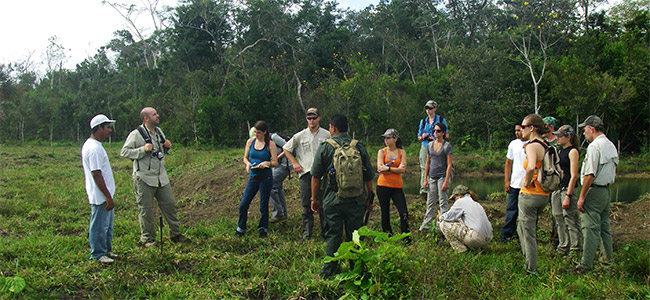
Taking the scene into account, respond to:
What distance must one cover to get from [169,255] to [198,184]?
514 centimetres

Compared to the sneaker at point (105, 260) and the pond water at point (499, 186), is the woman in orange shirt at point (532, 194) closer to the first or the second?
the sneaker at point (105, 260)

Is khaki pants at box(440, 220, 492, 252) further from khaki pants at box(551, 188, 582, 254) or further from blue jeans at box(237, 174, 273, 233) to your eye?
blue jeans at box(237, 174, 273, 233)

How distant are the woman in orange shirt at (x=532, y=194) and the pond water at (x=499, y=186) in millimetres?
7741

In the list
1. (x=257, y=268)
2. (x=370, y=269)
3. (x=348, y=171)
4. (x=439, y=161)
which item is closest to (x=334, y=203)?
(x=348, y=171)

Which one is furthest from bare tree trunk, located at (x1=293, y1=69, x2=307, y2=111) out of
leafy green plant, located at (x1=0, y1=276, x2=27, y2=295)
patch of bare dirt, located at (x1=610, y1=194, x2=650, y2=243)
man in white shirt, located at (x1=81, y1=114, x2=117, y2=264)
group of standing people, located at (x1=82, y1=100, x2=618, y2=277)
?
leafy green plant, located at (x1=0, y1=276, x2=27, y2=295)

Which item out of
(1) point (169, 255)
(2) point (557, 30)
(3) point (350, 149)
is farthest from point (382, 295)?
(2) point (557, 30)

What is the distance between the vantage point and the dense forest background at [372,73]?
21219mm

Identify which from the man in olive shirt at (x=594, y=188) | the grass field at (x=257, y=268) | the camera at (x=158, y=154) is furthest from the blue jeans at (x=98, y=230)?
the man in olive shirt at (x=594, y=188)

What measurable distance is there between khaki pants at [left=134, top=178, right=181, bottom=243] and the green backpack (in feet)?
8.76

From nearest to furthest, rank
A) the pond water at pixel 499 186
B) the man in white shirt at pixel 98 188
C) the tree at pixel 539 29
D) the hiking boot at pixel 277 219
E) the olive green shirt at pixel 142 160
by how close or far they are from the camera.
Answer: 1. the man in white shirt at pixel 98 188
2. the olive green shirt at pixel 142 160
3. the hiking boot at pixel 277 219
4. the pond water at pixel 499 186
5. the tree at pixel 539 29

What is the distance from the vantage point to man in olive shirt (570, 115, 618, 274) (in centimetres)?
467

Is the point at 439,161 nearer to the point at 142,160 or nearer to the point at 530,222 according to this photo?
the point at 530,222

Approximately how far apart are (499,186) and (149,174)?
39.2 feet

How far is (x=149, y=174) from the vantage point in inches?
224
